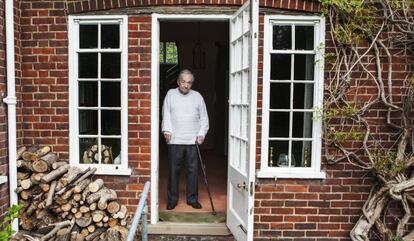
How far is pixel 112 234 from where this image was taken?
404 cm

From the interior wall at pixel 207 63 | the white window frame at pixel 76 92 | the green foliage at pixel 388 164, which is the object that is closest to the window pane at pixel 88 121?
the white window frame at pixel 76 92

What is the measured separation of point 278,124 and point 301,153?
44 cm

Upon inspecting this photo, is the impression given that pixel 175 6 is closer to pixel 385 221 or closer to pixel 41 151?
pixel 41 151

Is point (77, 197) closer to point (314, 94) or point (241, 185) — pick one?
point (241, 185)

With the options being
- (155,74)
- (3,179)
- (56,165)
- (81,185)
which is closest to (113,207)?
(81,185)

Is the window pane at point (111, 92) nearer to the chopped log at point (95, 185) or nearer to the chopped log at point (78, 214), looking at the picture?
the chopped log at point (95, 185)

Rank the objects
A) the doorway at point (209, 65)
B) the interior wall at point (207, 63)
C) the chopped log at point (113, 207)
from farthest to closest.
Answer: the interior wall at point (207, 63) → the doorway at point (209, 65) → the chopped log at point (113, 207)

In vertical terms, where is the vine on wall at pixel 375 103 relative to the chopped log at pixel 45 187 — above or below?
above

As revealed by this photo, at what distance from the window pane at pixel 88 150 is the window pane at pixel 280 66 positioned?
2.23 metres

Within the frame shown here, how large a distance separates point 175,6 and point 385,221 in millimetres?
3424

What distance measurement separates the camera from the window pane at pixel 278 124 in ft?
14.7

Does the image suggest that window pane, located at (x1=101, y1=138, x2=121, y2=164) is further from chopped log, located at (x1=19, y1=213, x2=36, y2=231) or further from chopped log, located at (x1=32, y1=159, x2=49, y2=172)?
chopped log, located at (x1=19, y1=213, x2=36, y2=231)

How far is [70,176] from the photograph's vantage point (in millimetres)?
4191

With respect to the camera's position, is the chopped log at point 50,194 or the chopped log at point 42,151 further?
the chopped log at point 42,151
